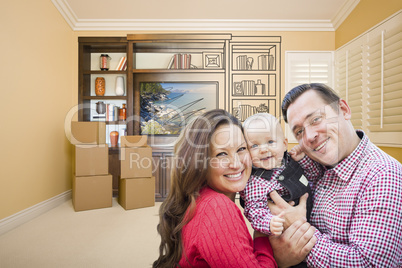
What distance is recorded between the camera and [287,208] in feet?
3.26

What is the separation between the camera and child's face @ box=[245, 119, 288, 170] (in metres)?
1.13

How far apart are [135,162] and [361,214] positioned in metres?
3.09

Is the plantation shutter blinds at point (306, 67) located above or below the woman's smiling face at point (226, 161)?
above

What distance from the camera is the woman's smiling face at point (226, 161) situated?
976 millimetres

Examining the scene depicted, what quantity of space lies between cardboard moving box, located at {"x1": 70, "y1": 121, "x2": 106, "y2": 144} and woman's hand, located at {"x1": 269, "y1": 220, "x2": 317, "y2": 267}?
3088 millimetres

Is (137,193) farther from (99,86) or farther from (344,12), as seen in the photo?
(344,12)

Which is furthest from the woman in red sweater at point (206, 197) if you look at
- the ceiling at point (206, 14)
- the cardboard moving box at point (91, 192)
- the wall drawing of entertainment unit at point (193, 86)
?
the wall drawing of entertainment unit at point (193, 86)

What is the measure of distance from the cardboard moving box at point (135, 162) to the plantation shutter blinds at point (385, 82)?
2920 mm

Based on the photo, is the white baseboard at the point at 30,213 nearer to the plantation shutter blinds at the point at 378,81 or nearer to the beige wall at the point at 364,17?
the plantation shutter blinds at the point at 378,81

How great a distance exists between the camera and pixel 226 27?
436cm

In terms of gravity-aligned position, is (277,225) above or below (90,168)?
above

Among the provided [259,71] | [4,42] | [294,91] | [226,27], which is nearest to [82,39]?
[4,42]

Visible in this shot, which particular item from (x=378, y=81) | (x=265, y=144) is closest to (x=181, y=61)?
(x=378, y=81)

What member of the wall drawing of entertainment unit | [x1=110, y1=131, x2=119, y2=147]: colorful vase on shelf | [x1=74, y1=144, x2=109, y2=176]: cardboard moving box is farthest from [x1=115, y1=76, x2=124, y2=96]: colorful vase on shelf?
[x1=74, y1=144, x2=109, y2=176]: cardboard moving box
